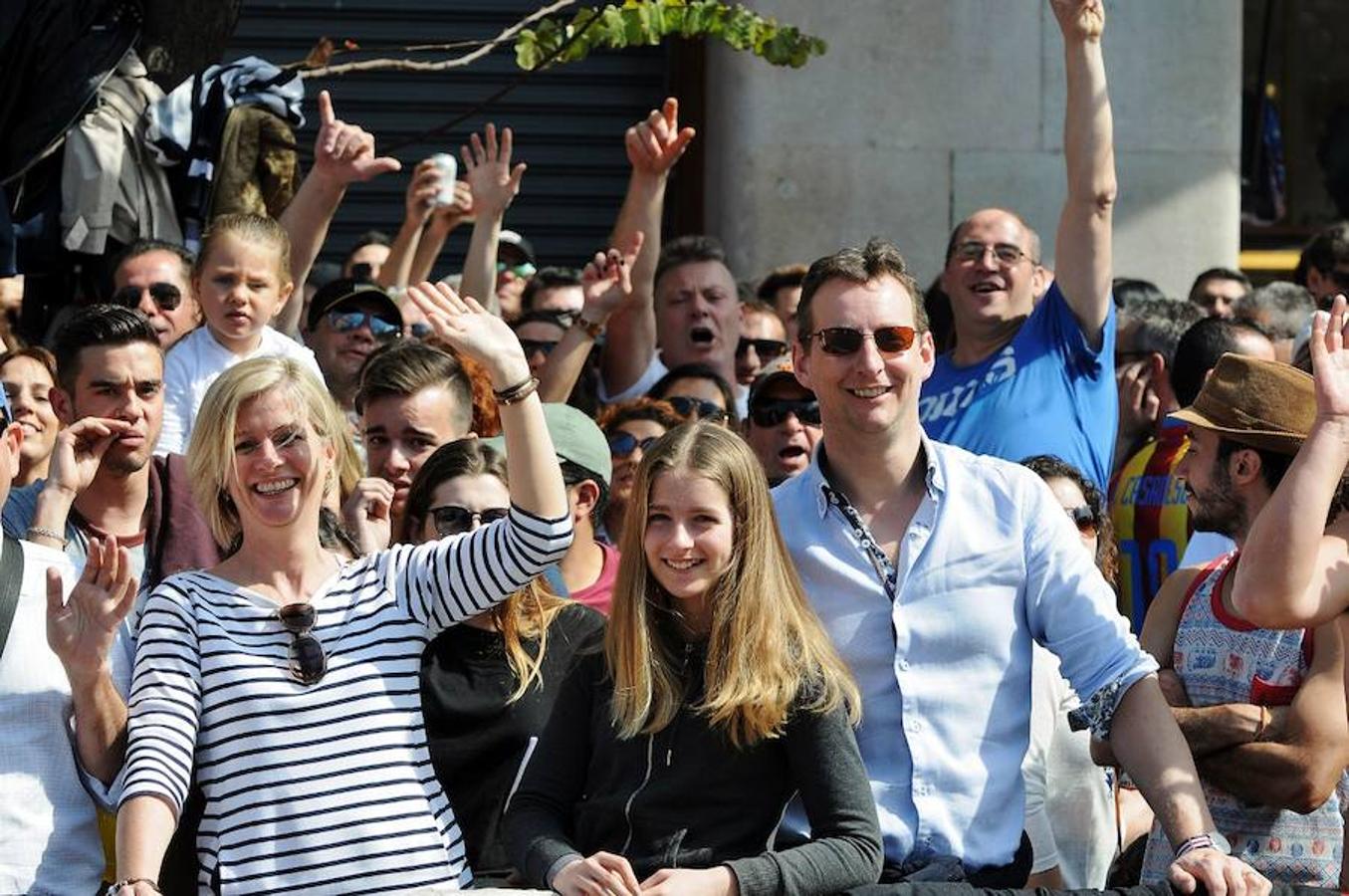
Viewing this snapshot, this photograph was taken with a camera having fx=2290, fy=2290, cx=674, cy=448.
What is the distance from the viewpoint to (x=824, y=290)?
15.7ft

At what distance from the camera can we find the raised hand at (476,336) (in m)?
4.64

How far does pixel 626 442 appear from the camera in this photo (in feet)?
22.9

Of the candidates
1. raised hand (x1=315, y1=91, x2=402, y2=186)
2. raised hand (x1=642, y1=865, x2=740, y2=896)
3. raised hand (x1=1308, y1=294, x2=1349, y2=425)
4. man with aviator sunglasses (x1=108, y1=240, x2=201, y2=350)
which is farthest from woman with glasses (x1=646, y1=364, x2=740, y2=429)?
raised hand (x1=642, y1=865, x2=740, y2=896)

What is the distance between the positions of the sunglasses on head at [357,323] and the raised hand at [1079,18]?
2.60 m

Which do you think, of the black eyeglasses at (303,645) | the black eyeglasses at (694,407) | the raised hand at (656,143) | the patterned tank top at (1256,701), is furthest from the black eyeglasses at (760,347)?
the black eyeglasses at (303,645)

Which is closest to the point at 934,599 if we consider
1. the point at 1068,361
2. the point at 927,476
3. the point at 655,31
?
the point at 927,476

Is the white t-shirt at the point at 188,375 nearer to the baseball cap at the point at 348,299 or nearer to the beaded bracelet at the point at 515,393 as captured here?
the baseball cap at the point at 348,299

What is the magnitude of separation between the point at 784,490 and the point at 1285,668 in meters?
1.12

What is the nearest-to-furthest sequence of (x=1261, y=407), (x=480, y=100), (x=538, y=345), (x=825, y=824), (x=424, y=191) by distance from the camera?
(x=825, y=824), (x=1261, y=407), (x=538, y=345), (x=424, y=191), (x=480, y=100)

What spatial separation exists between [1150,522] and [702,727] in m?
2.99

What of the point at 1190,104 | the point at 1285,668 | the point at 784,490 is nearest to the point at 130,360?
the point at 784,490

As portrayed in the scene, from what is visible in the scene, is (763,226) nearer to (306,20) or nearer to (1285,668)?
(306,20)

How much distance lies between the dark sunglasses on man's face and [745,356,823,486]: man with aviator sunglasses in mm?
1391

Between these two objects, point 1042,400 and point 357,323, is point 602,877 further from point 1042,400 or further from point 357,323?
point 357,323
